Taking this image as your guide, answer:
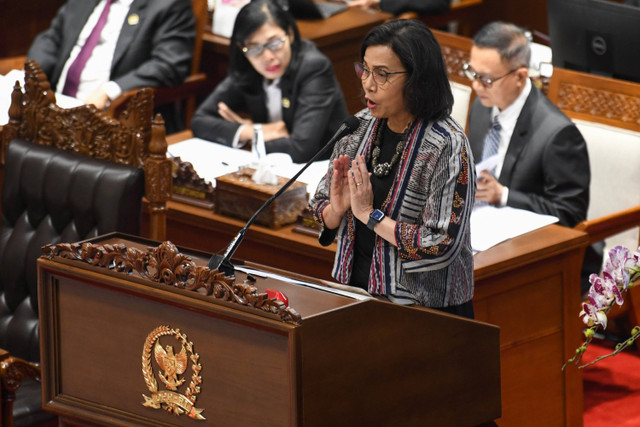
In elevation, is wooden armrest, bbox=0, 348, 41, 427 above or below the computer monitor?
below

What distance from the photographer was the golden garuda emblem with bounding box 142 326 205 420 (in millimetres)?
1868

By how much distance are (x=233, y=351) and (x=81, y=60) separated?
3130mm

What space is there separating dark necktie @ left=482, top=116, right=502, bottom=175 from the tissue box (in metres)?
0.85

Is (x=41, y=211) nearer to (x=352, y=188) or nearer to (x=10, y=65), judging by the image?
(x=352, y=188)

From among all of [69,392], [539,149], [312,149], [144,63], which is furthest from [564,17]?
[69,392]

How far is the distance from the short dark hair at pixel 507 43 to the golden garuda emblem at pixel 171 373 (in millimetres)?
2058

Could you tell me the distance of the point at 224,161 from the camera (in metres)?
3.72

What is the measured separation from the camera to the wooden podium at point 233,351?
1.77 m

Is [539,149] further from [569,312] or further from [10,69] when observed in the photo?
[10,69]

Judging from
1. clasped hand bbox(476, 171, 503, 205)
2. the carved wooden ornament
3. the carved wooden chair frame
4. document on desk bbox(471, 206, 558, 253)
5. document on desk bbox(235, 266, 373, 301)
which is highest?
the carved wooden chair frame

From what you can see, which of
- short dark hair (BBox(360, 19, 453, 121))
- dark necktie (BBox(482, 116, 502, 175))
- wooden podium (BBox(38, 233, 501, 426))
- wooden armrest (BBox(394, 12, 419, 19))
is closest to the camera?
wooden podium (BBox(38, 233, 501, 426))

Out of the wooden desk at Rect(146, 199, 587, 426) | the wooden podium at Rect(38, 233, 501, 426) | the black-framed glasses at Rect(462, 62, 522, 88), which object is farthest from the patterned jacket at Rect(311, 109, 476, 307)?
the black-framed glasses at Rect(462, 62, 522, 88)

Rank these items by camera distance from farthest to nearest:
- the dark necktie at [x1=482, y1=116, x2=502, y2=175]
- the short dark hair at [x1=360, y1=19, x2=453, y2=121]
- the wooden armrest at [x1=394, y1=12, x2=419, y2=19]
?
the wooden armrest at [x1=394, y1=12, x2=419, y2=19] < the dark necktie at [x1=482, y1=116, x2=502, y2=175] < the short dark hair at [x1=360, y1=19, x2=453, y2=121]

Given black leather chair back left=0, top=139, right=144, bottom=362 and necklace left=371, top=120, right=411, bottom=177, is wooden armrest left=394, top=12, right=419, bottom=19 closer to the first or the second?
black leather chair back left=0, top=139, right=144, bottom=362
